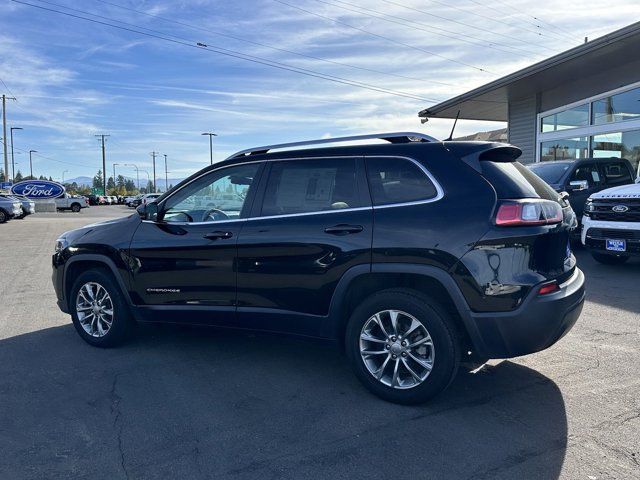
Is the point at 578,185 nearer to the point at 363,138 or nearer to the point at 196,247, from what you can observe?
the point at 363,138

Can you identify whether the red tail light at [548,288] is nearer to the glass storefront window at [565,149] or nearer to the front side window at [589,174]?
the front side window at [589,174]

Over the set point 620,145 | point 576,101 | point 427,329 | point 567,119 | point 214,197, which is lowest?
point 427,329

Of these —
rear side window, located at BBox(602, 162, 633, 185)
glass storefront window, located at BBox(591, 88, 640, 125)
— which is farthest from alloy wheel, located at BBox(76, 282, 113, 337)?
glass storefront window, located at BBox(591, 88, 640, 125)

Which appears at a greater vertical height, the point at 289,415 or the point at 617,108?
the point at 617,108

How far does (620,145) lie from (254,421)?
600 inches

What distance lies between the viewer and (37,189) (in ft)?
120

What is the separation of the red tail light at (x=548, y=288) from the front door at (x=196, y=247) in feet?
7.64

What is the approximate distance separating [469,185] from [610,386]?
6.34ft

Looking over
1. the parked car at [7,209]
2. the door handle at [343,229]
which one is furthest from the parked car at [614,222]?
the parked car at [7,209]

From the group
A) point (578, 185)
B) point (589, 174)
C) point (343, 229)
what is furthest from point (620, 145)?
point (343, 229)

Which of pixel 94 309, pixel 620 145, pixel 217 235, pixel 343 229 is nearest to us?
pixel 343 229

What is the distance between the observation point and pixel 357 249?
3830mm

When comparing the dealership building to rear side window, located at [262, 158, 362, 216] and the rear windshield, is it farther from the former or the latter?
rear side window, located at [262, 158, 362, 216]

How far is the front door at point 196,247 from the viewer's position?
4.46m
